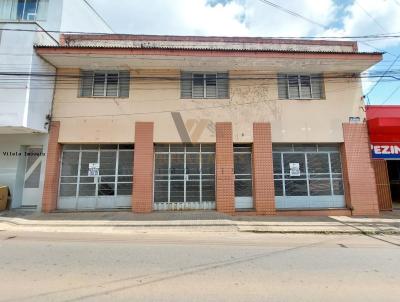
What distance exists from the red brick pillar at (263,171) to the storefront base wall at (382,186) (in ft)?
15.6

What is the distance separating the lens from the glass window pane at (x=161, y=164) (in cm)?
1190

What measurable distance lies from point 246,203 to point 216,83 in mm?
5344

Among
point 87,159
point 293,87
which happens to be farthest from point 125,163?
point 293,87

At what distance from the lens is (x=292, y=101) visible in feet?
39.8

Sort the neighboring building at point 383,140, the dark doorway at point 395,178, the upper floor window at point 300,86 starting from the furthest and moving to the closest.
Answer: the dark doorway at point 395,178 → the upper floor window at point 300,86 → the neighboring building at point 383,140

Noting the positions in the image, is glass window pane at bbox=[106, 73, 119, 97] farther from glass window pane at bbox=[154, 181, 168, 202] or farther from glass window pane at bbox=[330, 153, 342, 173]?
glass window pane at bbox=[330, 153, 342, 173]

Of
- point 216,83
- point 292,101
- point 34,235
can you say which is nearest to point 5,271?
Result: point 34,235

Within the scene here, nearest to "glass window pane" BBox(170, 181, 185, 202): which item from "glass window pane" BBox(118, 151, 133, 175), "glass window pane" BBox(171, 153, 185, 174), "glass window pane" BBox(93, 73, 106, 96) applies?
"glass window pane" BBox(171, 153, 185, 174)

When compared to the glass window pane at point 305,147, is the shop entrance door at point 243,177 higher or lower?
lower

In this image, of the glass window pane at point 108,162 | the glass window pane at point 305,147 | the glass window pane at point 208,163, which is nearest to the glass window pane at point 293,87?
the glass window pane at point 305,147

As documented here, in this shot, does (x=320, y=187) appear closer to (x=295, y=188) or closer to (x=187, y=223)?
(x=295, y=188)

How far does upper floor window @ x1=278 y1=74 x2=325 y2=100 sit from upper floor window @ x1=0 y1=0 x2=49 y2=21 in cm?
1141

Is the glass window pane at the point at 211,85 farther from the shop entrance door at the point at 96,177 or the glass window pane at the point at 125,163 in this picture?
the glass window pane at the point at 125,163

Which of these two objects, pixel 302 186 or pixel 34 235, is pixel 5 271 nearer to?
pixel 34 235
